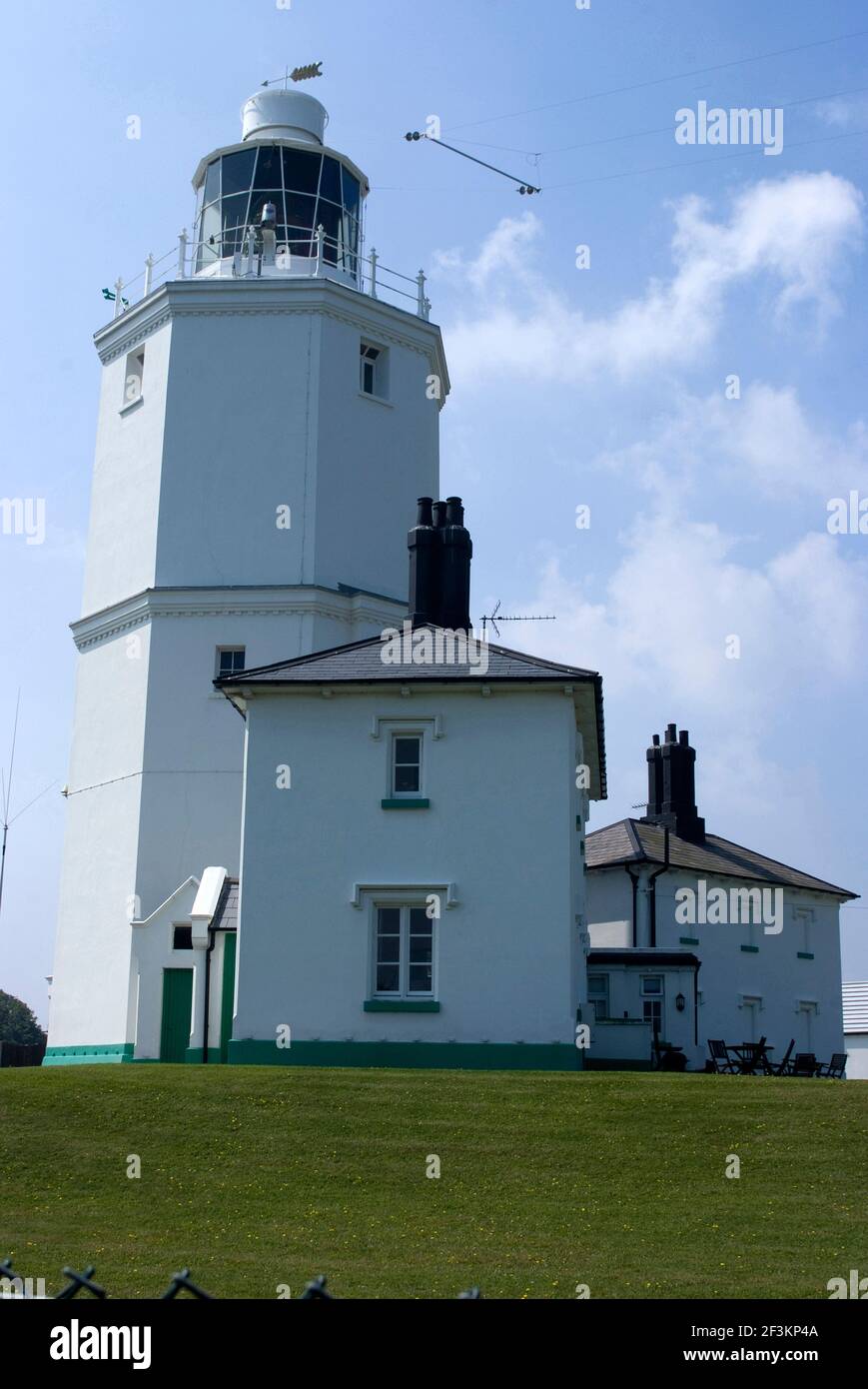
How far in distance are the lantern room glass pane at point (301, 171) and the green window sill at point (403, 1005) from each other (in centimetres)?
2218

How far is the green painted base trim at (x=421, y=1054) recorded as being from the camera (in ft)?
83.8

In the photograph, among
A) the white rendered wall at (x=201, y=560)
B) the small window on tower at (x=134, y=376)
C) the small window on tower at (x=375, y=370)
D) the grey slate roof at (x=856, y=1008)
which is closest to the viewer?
the white rendered wall at (x=201, y=560)

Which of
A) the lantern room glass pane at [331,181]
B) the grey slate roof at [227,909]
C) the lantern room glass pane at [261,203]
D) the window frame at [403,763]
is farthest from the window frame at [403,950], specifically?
the lantern room glass pane at [331,181]

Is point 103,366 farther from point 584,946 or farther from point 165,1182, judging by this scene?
point 165,1182

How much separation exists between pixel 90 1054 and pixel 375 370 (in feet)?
57.2

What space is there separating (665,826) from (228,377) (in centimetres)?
1804

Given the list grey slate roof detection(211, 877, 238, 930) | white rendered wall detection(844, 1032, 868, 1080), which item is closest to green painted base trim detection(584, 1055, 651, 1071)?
grey slate roof detection(211, 877, 238, 930)

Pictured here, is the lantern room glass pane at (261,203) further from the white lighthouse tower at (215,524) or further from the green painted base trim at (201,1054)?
the green painted base trim at (201,1054)

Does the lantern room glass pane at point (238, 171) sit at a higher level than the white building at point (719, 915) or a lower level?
higher

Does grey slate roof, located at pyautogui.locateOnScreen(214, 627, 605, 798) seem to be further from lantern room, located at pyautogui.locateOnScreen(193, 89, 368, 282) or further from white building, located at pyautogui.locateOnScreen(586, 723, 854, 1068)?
lantern room, located at pyautogui.locateOnScreen(193, 89, 368, 282)

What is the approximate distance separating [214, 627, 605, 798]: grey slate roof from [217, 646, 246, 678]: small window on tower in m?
6.01

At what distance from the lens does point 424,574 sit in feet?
99.7

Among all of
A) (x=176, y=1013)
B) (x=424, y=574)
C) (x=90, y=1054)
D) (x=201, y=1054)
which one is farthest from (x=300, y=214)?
(x=201, y=1054)

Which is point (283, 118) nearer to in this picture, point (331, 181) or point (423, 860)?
point (331, 181)
